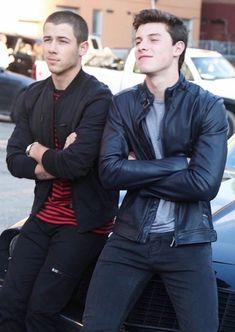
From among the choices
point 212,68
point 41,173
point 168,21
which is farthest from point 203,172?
point 212,68

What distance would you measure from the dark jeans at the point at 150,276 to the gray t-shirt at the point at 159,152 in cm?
4

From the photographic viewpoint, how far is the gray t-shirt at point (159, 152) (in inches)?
109

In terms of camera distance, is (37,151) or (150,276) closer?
(150,276)

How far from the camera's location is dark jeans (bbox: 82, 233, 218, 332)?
2.71 metres

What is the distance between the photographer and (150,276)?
284 centimetres

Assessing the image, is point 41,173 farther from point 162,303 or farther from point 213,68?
point 213,68

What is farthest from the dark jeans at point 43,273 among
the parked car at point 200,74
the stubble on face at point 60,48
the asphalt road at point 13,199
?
the parked car at point 200,74

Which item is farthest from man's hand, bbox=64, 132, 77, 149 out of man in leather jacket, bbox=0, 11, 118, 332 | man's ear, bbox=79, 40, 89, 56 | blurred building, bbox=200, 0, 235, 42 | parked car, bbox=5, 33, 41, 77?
blurred building, bbox=200, 0, 235, 42

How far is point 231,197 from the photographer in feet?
12.5

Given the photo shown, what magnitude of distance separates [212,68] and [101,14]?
23.9 metres

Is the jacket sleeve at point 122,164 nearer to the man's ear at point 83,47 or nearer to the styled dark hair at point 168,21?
the styled dark hair at point 168,21

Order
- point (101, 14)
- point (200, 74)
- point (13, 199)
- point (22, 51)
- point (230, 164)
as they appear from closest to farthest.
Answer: point (230, 164) → point (13, 199) → point (200, 74) → point (22, 51) → point (101, 14)

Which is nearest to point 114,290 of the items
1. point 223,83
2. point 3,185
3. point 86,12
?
point 3,185

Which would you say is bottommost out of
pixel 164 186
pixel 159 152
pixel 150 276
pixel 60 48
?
pixel 150 276
